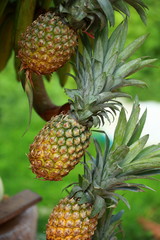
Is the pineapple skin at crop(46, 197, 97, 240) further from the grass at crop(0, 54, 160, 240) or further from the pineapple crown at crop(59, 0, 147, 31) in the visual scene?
the grass at crop(0, 54, 160, 240)

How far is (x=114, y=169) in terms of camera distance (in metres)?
0.90

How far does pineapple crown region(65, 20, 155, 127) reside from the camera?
2.91 ft

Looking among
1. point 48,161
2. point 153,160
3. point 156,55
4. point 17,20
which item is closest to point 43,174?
point 48,161

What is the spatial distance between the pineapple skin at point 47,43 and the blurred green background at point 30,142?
1108 mm

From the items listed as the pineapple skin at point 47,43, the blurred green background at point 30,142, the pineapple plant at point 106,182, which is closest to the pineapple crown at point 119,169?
the pineapple plant at point 106,182

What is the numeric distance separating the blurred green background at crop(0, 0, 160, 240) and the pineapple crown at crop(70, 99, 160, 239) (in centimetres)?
109

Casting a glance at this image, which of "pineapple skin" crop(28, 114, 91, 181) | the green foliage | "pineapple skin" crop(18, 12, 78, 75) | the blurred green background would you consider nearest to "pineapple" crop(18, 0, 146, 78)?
"pineapple skin" crop(18, 12, 78, 75)

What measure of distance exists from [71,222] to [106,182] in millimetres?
100

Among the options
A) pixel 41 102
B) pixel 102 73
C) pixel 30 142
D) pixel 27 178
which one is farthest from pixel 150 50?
pixel 102 73

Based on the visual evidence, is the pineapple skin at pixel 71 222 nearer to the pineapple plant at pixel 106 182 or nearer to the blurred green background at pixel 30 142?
the pineapple plant at pixel 106 182

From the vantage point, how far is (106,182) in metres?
0.91

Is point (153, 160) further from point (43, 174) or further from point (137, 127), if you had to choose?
point (43, 174)

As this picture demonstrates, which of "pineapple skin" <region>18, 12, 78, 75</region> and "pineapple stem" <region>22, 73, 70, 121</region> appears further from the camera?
"pineapple stem" <region>22, 73, 70, 121</region>

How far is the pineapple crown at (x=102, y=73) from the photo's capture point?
0.89 metres
